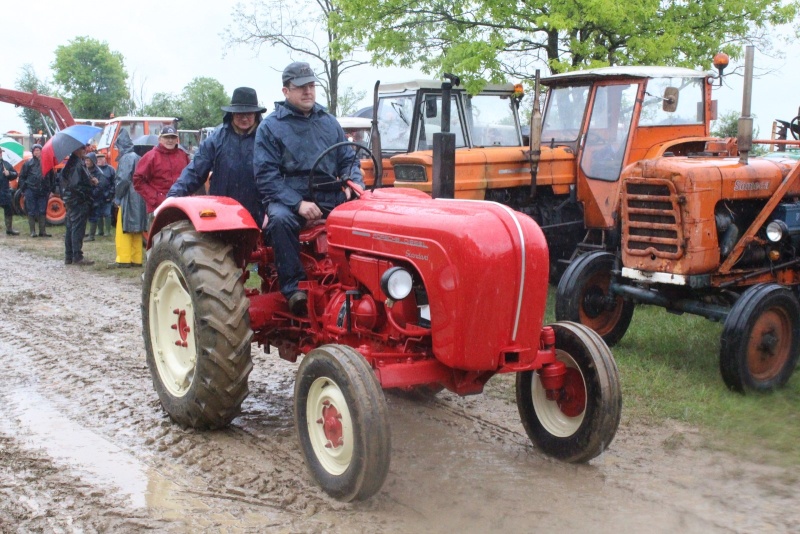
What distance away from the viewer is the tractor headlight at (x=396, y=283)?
3867 mm

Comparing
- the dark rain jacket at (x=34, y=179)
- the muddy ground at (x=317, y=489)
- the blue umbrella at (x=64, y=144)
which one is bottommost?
the muddy ground at (x=317, y=489)

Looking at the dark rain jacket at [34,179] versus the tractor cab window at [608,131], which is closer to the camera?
the tractor cab window at [608,131]

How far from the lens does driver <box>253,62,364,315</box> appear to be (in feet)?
15.3

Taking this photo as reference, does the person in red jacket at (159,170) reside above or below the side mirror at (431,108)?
below

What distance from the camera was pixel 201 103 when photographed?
118 feet

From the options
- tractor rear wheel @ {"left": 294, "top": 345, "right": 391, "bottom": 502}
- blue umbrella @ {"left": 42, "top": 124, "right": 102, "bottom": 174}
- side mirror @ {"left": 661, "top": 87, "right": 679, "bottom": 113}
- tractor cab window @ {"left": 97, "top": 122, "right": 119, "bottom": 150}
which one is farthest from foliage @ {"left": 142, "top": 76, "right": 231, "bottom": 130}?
tractor rear wheel @ {"left": 294, "top": 345, "right": 391, "bottom": 502}

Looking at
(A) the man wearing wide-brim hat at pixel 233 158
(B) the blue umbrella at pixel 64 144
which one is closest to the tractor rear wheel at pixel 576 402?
(A) the man wearing wide-brim hat at pixel 233 158

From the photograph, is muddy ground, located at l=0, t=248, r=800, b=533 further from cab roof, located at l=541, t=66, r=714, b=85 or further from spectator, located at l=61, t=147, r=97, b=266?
spectator, located at l=61, t=147, r=97, b=266

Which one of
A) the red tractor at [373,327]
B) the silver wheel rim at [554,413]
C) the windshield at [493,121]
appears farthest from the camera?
the windshield at [493,121]

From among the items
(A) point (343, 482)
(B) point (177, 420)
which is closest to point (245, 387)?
(B) point (177, 420)

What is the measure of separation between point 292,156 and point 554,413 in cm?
200

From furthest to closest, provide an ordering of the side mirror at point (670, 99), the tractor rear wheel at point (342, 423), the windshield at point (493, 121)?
the windshield at point (493, 121) → the side mirror at point (670, 99) → the tractor rear wheel at point (342, 423)

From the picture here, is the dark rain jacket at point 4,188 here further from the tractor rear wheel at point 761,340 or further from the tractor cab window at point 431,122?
the tractor rear wheel at point 761,340

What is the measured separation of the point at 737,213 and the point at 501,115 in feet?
15.5
